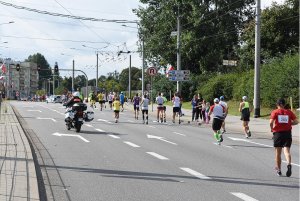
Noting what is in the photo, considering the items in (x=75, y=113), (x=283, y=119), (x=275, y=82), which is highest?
(x=275, y=82)

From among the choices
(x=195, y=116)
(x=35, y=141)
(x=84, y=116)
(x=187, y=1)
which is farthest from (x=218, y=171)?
(x=187, y=1)

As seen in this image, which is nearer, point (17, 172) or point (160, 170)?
point (17, 172)

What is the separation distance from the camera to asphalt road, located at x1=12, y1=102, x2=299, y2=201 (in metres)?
8.36

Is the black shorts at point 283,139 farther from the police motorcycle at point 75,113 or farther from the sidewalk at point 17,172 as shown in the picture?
the police motorcycle at point 75,113

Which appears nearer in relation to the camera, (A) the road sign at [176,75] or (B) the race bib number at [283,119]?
(B) the race bib number at [283,119]

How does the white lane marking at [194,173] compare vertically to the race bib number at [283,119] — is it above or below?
below

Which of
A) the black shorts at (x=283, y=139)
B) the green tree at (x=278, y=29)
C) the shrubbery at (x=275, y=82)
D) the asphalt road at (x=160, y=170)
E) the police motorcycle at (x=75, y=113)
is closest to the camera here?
the asphalt road at (x=160, y=170)

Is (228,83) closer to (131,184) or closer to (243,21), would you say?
(243,21)

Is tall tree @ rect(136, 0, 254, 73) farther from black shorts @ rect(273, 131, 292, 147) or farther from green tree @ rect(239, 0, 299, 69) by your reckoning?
black shorts @ rect(273, 131, 292, 147)

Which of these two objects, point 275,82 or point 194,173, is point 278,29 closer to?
point 275,82

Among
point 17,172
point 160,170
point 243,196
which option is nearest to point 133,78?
point 160,170

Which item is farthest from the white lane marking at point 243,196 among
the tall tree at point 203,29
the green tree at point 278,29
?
the tall tree at point 203,29

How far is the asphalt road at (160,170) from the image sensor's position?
8.36m

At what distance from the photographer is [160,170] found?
1084 centimetres
